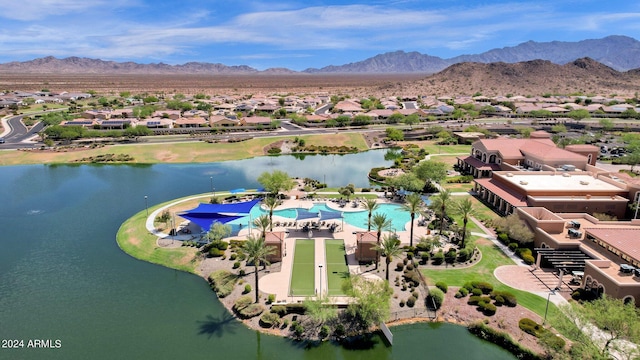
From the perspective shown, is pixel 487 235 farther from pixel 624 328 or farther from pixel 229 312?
pixel 229 312

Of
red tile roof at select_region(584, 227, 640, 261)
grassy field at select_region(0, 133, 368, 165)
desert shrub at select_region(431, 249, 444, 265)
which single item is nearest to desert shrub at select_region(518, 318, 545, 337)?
desert shrub at select_region(431, 249, 444, 265)

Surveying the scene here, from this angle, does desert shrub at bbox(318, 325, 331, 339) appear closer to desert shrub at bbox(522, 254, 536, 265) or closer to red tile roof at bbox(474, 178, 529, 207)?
desert shrub at bbox(522, 254, 536, 265)

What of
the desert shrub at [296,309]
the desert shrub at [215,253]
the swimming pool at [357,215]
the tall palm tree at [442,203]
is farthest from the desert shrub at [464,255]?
the desert shrub at [215,253]

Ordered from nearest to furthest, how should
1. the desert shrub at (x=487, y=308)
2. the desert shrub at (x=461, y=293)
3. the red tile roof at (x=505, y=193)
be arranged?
the desert shrub at (x=487, y=308) → the desert shrub at (x=461, y=293) → the red tile roof at (x=505, y=193)

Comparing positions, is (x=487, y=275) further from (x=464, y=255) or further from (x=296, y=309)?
(x=296, y=309)

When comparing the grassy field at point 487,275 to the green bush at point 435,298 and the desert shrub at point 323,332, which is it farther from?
the desert shrub at point 323,332
